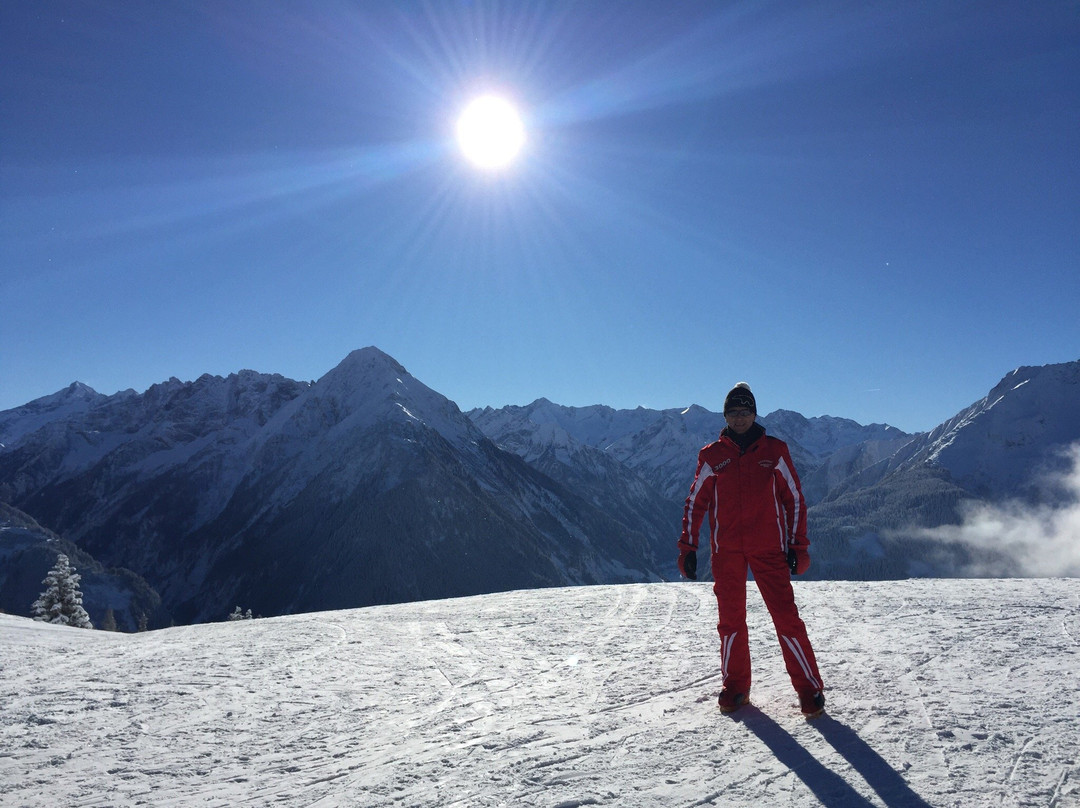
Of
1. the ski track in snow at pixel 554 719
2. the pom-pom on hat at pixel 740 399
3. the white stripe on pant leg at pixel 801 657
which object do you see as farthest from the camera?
the pom-pom on hat at pixel 740 399

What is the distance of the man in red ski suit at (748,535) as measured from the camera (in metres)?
5.16

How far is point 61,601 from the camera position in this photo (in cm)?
4006

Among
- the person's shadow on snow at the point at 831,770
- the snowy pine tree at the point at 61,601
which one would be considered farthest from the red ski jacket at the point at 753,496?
the snowy pine tree at the point at 61,601

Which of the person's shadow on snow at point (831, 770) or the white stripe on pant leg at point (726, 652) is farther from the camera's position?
the white stripe on pant leg at point (726, 652)

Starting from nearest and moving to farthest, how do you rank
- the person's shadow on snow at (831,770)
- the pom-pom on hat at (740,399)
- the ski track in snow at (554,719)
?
the person's shadow on snow at (831,770)
the ski track in snow at (554,719)
the pom-pom on hat at (740,399)

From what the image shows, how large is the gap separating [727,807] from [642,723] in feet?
4.82

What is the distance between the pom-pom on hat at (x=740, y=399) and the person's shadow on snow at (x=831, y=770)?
8.50ft

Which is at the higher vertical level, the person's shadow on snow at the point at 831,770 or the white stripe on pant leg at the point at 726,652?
the white stripe on pant leg at the point at 726,652

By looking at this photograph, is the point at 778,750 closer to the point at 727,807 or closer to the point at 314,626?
the point at 727,807

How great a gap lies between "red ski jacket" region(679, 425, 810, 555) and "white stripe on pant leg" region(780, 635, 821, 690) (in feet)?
2.40

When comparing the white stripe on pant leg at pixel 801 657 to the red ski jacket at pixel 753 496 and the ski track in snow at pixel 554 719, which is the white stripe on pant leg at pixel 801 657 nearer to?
the ski track in snow at pixel 554 719

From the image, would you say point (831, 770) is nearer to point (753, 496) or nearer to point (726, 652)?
point (726, 652)

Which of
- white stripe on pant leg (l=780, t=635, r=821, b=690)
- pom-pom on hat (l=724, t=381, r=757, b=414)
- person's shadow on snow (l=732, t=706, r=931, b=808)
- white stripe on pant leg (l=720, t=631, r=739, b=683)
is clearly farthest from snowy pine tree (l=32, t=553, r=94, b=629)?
person's shadow on snow (l=732, t=706, r=931, b=808)

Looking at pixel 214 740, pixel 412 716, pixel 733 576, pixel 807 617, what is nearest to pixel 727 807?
pixel 733 576
